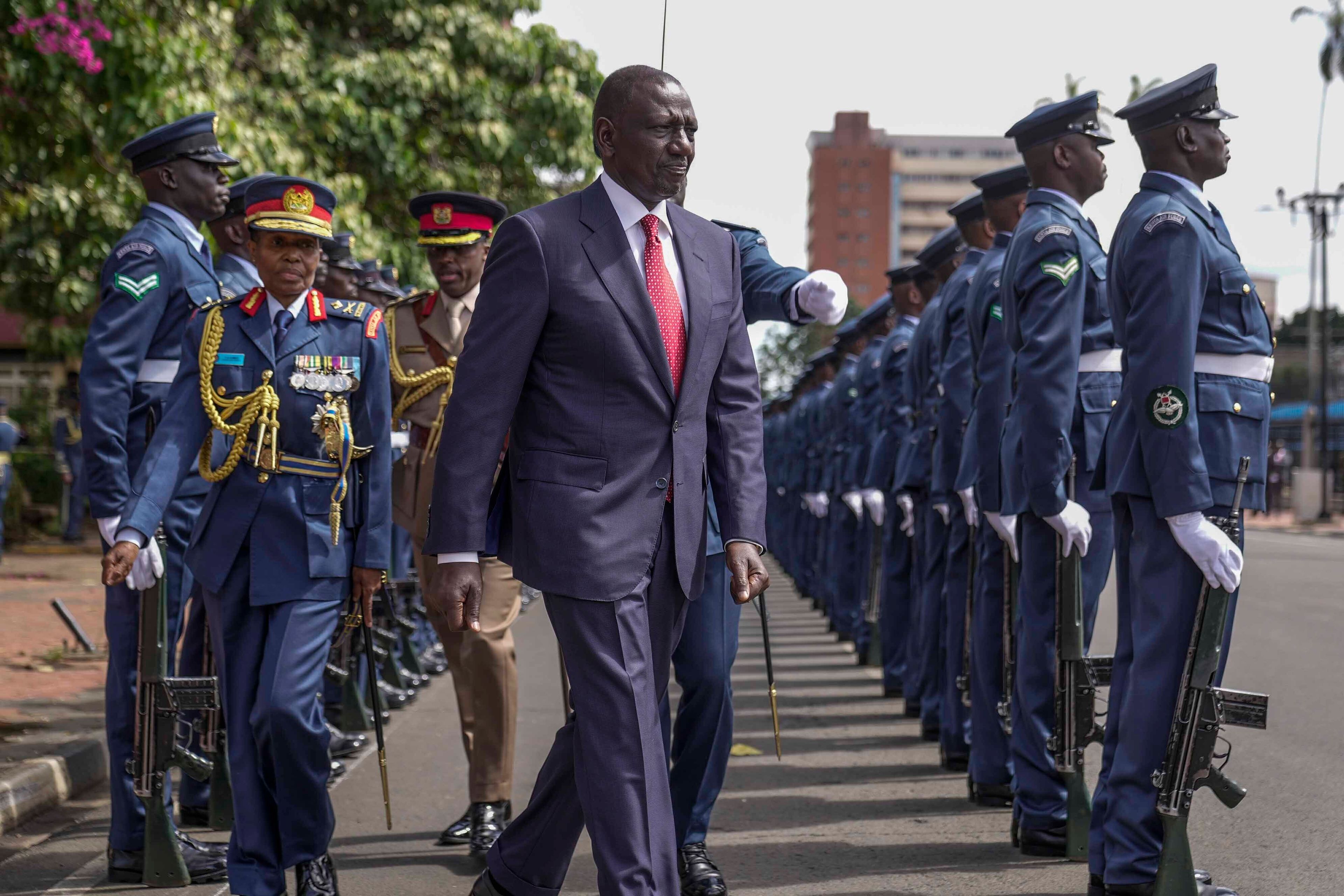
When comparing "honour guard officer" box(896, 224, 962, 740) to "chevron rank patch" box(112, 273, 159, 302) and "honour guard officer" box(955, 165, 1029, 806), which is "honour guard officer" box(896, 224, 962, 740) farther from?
"chevron rank patch" box(112, 273, 159, 302)

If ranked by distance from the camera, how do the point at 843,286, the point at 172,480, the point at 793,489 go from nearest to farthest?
the point at 843,286 < the point at 172,480 < the point at 793,489

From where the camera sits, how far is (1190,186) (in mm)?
4809

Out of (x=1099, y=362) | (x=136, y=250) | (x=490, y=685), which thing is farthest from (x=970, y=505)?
(x=136, y=250)

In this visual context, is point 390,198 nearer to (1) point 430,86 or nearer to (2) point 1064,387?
(1) point 430,86

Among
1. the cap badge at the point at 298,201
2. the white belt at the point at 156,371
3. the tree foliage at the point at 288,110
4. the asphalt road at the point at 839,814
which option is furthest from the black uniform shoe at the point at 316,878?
the tree foliage at the point at 288,110

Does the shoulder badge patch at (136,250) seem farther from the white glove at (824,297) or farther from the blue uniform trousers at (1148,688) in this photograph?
the blue uniform trousers at (1148,688)

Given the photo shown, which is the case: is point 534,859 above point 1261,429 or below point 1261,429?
below

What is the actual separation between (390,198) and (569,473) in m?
15.6

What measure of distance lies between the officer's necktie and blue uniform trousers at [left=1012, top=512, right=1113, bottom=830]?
252cm

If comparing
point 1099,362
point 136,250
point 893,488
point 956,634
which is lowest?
point 956,634

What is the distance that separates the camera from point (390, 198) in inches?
741

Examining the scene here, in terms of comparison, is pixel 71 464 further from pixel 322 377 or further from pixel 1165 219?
pixel 1165 219

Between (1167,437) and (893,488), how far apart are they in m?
4.62

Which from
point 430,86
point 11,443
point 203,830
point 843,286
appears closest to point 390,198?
point 430,86
